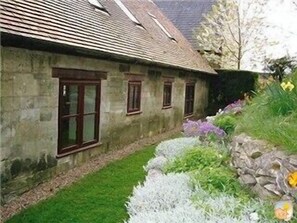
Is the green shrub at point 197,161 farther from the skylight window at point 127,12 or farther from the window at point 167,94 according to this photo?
the skylight window at point 127,12

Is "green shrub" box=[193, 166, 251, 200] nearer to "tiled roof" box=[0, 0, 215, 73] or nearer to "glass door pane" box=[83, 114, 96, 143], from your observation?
"tiled roof" box=[0, 0, 215, 73]

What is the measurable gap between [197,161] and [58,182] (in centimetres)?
278

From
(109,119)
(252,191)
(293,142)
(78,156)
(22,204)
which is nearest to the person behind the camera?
(293,142)

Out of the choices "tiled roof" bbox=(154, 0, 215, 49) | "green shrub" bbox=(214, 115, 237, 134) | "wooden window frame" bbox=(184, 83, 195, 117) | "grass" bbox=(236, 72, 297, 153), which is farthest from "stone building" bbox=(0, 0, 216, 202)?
"tiled roof" bbox=(154, 0, 215, 49)

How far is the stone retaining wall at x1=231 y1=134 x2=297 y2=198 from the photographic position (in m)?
3.71

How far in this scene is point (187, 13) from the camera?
86.8 feet

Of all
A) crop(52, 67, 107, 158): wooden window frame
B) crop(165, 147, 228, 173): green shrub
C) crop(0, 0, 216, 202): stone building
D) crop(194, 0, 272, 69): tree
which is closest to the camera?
crop(165, 147, 228, 173): green shrub

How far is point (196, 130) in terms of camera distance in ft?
29.5

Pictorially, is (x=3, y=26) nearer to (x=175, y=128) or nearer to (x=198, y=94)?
(x=175, y=128)

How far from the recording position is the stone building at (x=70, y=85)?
5965 millimetres

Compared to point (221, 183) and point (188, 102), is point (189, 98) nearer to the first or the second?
point (188, 102)

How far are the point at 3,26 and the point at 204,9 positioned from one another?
876 inches

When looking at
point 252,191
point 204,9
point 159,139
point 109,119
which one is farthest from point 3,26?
point 204,9

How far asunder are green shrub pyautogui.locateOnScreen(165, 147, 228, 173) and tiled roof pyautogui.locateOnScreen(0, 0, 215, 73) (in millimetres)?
2940
